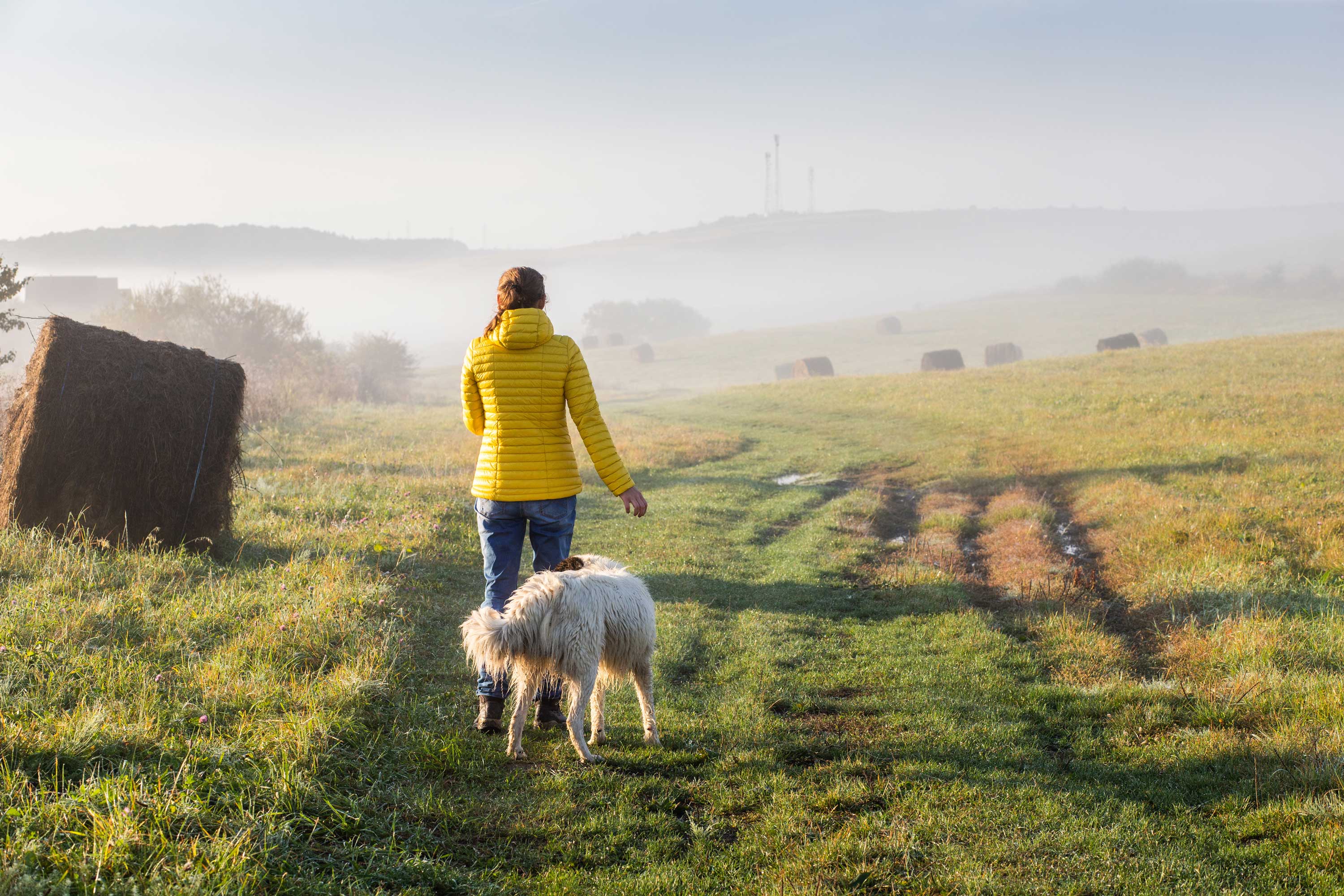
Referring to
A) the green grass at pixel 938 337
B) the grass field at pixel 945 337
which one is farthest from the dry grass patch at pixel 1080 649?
the grass field at pixel 945 337

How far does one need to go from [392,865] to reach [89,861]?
128 centimetres

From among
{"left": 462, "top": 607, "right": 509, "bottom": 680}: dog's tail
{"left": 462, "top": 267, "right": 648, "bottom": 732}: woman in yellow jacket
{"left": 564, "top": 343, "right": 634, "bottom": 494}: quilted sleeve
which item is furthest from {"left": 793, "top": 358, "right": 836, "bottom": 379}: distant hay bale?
{"left": 462, "top": 607, "right": 509, "bottom": 680}: dog's tail

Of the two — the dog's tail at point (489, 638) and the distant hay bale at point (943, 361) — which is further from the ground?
the distant hay bale at point (943, 361)

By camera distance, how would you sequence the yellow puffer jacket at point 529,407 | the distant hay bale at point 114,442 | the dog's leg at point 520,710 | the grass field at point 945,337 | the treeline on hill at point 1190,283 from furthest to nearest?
the treeline on hill at point 1190,283
the grass field at point 945,337
the distant hay bale at point 114,442
the yellow puffer jacket at point 529,407
the dog's leg at point 520,710

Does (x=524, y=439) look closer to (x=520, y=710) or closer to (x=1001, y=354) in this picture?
(x=520, y=710)

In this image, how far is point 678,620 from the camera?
868 cm

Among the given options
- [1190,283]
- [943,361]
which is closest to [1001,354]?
[943,361]

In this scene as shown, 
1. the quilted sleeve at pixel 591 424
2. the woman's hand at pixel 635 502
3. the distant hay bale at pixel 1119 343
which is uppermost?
the distant hay bale at pixel 1119 343

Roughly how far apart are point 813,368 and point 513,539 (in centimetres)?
5264

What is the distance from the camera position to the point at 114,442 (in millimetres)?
9164

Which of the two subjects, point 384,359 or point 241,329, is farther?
point 384,359

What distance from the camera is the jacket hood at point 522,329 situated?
5.24 metres

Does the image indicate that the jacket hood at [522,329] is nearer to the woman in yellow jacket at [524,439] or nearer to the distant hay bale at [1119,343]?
the woman in yellow jacket at [524,439]

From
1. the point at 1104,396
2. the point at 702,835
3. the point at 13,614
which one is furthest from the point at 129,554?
the point at 1104,396
